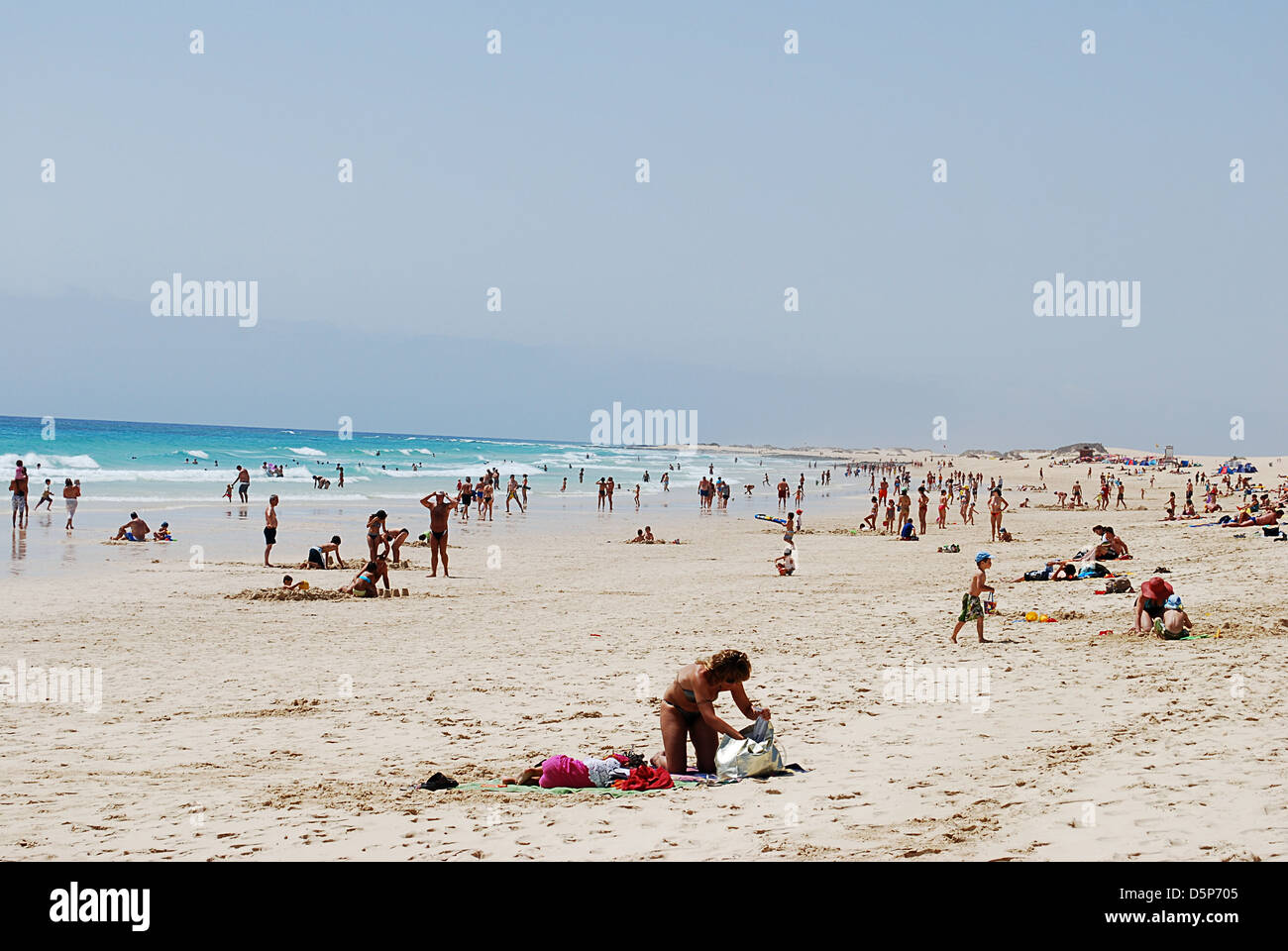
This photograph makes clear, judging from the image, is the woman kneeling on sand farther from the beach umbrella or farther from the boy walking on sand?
the beach umbrella

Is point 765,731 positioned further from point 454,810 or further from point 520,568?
point 520,568

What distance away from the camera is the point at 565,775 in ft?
21.3

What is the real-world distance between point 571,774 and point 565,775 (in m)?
0.04

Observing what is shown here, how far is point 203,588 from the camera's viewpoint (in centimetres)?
1664

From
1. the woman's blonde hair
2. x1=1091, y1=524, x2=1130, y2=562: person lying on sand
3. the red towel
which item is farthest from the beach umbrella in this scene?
x1=1091, y1=524, x2=1130, y2=562: person lying on sand

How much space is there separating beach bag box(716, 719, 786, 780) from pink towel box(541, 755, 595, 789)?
2.83 ft

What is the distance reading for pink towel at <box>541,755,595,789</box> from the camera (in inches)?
255

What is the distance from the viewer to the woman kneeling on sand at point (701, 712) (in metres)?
6.93

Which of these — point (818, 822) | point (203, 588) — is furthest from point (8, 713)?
point (203, 588)

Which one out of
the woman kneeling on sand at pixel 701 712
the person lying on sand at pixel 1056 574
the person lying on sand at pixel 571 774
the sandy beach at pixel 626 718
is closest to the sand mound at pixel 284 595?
the sandy beach at pixel 626 718

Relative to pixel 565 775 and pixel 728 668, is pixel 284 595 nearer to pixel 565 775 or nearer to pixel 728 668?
pixel 565 775

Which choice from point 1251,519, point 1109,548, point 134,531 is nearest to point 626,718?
point 1109,548

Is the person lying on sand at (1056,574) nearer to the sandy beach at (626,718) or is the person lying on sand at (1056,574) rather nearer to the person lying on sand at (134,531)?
the sandy beach at (626,718)
